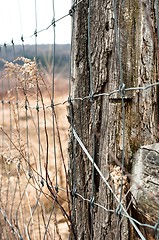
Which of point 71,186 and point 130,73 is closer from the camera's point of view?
point 130,73

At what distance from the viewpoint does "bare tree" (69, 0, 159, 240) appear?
4.04 ft

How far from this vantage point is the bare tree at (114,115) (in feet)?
4.04

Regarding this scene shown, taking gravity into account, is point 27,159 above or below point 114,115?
below

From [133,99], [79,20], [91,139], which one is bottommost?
[91,139]

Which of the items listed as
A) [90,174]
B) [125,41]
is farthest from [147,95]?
[90,174]

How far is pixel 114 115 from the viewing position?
4.41ft

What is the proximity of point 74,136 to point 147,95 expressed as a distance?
0.44m

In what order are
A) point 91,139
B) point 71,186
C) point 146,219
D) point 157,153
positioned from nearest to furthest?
point 157,153 → point 146,219 → point 91,139 → point 71,186

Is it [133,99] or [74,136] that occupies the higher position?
[133,99]

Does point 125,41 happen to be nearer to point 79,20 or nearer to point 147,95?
point 147,95

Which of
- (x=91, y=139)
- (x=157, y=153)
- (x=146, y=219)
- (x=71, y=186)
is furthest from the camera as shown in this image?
(x=71, y=186)

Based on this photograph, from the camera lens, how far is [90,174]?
1.54 metres

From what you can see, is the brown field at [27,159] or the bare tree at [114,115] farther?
the brown field at [27,159]

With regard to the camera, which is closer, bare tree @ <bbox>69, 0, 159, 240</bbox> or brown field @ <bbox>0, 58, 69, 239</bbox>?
bare tree @ <bbox>69, 0, 159, 240</bbox>
